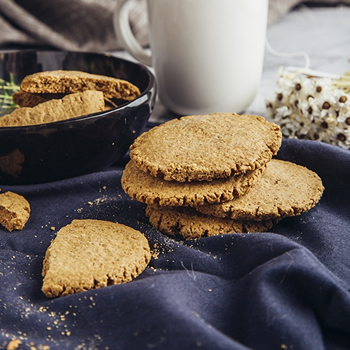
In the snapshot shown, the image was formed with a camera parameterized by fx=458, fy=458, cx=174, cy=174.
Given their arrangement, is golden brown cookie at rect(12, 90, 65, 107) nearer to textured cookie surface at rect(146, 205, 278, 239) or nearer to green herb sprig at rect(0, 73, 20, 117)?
green herb sprig at rect(0, 73, 20, 117)

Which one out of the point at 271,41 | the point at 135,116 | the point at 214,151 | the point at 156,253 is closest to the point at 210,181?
the point at 214,151

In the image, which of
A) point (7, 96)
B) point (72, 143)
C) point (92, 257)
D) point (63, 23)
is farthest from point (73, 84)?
point (63, 23)

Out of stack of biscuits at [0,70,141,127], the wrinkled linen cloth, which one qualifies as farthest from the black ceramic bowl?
the wrinkled linen cloth

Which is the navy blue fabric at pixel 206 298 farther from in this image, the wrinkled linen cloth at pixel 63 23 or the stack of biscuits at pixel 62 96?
the wrinkled linen cloth at pixel 63 23

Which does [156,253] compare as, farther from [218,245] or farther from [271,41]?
[271,41]

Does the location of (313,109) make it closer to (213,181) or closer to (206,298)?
(213,181)

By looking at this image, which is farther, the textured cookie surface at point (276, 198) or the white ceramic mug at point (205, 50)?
the white ceramic mug at point (205, 50)

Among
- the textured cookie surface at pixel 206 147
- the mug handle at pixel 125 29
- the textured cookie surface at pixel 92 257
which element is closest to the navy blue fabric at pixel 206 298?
the textured cookie surface at pixel 92 257
